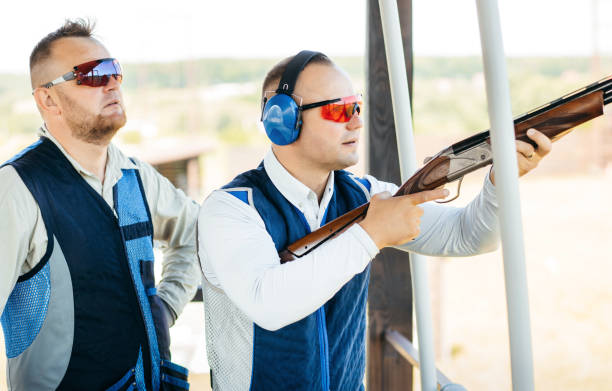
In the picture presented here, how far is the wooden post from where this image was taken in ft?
7.16

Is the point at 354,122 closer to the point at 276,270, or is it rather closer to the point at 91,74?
the point at 276,270

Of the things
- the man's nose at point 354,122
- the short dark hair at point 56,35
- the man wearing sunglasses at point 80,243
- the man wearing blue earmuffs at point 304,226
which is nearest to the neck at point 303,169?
the man wearing blue earmuffs at point 304,226

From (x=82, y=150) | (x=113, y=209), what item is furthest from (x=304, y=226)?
(x=82, y=150)

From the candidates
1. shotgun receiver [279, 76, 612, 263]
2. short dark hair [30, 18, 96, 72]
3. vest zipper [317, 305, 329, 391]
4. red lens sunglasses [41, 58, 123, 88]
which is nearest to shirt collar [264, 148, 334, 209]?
shotgun receiver [279, 76, 612, 263]

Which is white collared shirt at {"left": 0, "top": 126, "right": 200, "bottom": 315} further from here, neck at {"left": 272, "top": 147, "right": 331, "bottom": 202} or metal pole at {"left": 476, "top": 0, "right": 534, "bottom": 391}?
metal pole at {"left": 476, "top": 0, "right": 534, "bottom": 391}

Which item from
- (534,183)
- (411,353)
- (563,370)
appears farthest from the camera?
(534,183)

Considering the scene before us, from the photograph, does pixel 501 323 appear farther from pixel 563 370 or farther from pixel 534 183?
pixel 534 183

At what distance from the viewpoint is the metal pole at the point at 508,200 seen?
0.84 m

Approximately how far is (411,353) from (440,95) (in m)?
18.5

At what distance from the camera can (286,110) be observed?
4.43 feet

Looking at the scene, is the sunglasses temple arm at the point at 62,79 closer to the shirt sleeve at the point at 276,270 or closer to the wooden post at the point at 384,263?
the shirt sleeve at the point at 276,270

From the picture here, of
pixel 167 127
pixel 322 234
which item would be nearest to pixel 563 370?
pixel 322 234

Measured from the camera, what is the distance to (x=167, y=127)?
18.2 meters

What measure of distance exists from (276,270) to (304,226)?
0.94 feet
